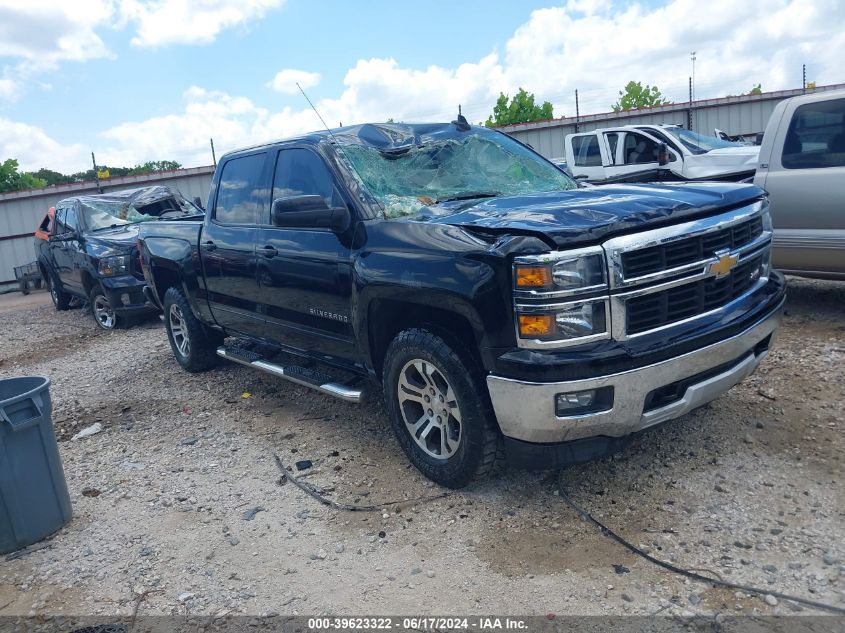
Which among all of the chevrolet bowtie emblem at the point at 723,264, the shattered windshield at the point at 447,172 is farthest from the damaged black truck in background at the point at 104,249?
the chevrolet bowtie emblem at the point at 723,264

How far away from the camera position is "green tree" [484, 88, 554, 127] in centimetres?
3500

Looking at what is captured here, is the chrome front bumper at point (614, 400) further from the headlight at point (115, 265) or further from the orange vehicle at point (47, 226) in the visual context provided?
the orange vehicle at point (47, 226)

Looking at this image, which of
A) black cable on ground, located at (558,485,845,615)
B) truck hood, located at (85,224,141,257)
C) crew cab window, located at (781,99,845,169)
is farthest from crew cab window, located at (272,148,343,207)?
truck hood, located at (85,224,141,257)

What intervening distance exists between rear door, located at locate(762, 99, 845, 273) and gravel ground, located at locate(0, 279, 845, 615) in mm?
990

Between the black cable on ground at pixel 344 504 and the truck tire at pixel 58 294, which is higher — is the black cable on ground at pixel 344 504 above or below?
below

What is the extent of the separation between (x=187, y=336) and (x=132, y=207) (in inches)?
196

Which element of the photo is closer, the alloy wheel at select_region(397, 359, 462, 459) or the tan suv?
the alloy wheel at select_region(397, 359, 462, 459)

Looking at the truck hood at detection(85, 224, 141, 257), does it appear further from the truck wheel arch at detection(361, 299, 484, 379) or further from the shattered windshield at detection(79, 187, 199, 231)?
the truck wheel arch at detection(361, 299, 484, 379)

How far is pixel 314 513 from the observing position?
3760 millimetres

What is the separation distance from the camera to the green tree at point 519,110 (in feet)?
115

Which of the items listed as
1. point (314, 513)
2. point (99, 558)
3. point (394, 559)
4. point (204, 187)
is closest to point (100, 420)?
point (99, 558)

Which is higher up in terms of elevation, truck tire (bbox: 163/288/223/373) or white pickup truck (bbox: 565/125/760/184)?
white pickup truck (bbox: 565/125/760/184)

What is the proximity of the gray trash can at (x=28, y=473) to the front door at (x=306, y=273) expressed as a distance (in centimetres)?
154

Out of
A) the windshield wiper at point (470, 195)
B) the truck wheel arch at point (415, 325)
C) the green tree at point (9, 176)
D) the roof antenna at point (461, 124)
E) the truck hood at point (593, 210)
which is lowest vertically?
the truck wheel arch at point (415, 325)
